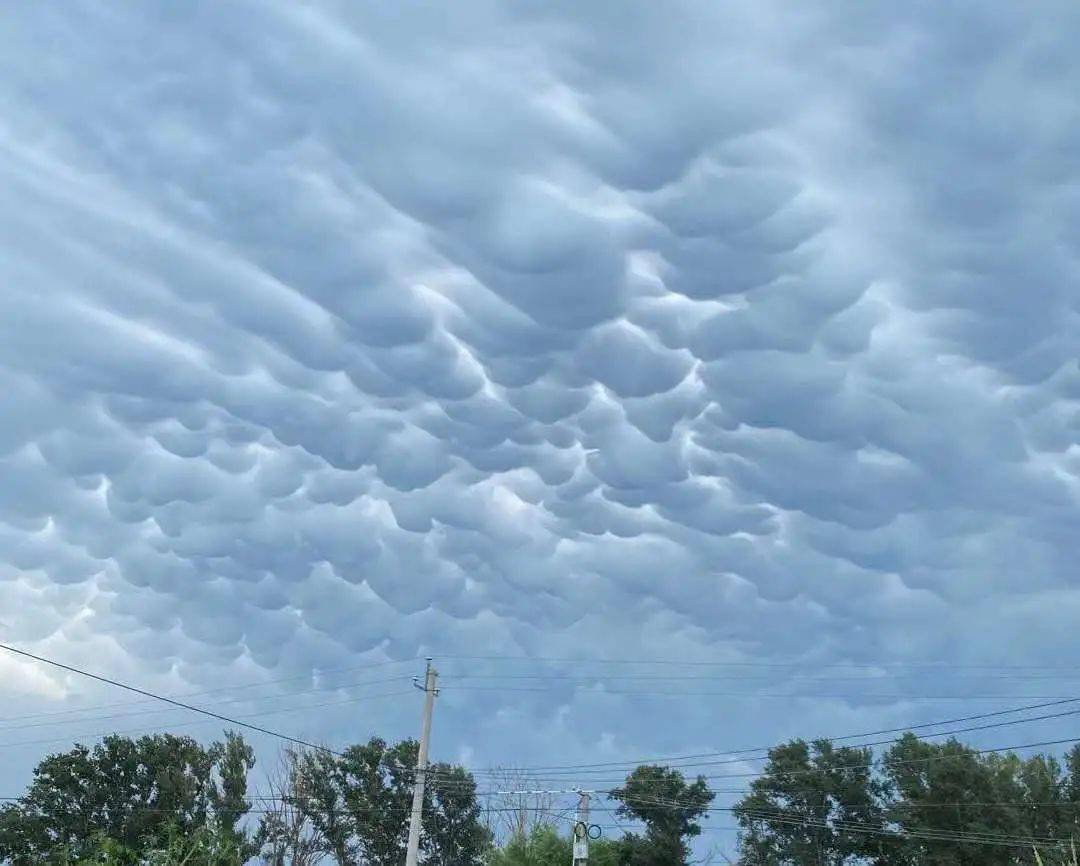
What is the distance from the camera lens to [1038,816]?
75625mm

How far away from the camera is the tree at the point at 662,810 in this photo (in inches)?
3147

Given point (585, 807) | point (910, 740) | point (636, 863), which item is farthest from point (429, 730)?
point (910, 740)

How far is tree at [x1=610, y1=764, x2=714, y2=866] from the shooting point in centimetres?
7994

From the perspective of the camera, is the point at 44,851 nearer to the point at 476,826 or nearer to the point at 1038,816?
the point at 476,826

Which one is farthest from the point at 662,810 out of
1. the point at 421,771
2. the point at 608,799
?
the point at 421,771

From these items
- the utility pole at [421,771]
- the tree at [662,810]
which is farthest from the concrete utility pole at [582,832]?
the tree at [662,810]

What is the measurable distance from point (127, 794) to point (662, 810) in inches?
1475

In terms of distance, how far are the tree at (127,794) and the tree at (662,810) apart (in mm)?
25973

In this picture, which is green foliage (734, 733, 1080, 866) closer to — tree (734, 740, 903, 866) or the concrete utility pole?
tree (734, 740, 903, 866)

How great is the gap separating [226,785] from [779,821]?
38.2m

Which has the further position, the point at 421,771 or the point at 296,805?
the point at 296,805

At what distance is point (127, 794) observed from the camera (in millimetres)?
85062

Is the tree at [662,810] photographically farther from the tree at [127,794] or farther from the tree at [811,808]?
the tree at [127,794]

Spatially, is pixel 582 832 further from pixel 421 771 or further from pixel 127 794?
pixel 127 794
